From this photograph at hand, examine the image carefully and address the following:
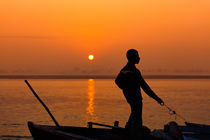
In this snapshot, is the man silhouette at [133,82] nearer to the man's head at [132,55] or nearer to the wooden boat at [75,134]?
the man's head at [132,55]

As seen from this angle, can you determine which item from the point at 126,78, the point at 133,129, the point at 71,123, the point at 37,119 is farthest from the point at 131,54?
the point at 37,119

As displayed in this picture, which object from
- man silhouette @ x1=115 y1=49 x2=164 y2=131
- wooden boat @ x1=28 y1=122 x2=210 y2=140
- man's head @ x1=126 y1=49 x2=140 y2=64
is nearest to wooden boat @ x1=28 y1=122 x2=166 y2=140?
wooden boat @ x1=28 y1=122 x2=210 y2=140

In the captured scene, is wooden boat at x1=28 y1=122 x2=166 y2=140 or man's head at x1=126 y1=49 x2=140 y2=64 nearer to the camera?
man's head at x1=126 y1=49 x2=140 y2=64

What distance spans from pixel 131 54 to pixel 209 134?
4.21 metres

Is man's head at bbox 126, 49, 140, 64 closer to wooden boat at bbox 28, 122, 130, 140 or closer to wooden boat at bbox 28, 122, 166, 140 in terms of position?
wooden boat at bbox 28, 122, 166, 140

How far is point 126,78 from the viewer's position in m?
8.30

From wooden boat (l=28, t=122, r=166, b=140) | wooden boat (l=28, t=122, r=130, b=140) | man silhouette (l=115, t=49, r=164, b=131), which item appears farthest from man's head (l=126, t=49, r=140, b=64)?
wooden boat (l=28, t=122, r=130, b=140)

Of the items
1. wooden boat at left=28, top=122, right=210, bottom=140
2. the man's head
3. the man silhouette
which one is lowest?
wooden boat at left=28, top=122, right=210, bottom=140

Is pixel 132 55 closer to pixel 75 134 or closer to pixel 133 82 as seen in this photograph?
pixel 133 82

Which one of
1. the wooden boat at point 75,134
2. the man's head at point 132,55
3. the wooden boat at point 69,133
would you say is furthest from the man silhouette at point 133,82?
the wooden boat at point 69,133

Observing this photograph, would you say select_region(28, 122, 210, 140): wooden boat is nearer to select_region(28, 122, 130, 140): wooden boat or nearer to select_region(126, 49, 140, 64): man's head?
select_region(28, 122, 130, 140): wooden boat

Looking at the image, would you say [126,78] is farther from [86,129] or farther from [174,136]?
[86,129]

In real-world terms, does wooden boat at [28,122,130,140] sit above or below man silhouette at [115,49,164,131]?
below

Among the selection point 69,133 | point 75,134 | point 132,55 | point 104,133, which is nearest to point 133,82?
point 132,55
